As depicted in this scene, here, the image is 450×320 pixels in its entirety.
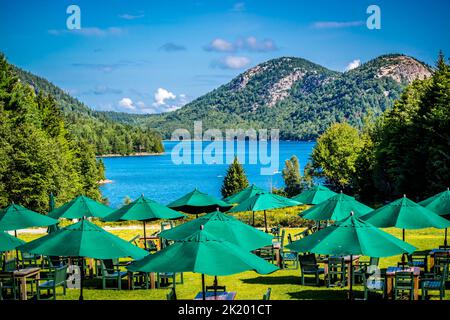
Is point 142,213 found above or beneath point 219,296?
above

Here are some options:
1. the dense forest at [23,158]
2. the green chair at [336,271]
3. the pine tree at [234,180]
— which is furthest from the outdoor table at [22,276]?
the pine tree at [234,180]

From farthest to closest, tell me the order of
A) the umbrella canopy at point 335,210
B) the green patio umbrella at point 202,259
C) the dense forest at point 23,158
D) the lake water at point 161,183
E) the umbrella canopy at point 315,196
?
the lake water at point 161,183 < the dense forest at point 23,158 < the umbrella canopy at point 315,196 < the umbrella canopy at point 335,210 < the green patio umbrella at point 202,259

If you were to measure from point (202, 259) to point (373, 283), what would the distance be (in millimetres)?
6265

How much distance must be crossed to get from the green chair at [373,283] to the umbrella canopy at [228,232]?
2.45 meters

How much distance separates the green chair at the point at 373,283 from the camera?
12.9 m

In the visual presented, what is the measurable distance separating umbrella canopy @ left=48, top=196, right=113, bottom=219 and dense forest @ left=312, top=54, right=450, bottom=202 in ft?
106

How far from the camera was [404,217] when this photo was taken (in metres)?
14.1

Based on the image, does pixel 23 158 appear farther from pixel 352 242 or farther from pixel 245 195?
pixel 352 242

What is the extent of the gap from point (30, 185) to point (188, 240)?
43317mm

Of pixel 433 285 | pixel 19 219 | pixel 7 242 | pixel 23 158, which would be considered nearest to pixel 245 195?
pixel 19 219

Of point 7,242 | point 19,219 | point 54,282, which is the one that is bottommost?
point 54,282

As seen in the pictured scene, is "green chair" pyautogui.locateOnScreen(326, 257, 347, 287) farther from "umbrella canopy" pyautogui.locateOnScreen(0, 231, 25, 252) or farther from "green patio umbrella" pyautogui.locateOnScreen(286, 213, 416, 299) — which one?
"umbrella canopy" pyautogui.locateOnScreen(0, 231, 25, 252)

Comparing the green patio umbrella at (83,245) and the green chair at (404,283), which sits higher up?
the green patio umbrella at (83,245)

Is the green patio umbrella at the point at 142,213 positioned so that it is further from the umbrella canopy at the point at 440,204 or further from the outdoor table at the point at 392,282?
the umbrella canopy at the point at 440,204
